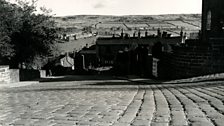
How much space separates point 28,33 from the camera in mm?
35500

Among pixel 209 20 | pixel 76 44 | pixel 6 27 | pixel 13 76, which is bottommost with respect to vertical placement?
pixel 13 76

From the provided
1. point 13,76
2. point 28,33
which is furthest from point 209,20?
point 13,76

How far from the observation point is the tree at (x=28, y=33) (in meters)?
34.3

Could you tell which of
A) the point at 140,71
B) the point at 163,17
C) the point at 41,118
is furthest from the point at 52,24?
the point at 163,17

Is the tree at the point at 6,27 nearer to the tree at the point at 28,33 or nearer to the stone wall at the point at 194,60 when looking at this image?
the tree at the point at 28,33

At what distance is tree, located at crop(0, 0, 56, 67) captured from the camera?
113 feet

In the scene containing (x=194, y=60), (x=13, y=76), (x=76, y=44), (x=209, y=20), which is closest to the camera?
(x=194, y=60)

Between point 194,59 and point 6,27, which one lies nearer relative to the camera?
point 194,59

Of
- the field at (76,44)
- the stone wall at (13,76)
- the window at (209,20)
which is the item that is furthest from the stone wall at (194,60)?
the field at (76,44)

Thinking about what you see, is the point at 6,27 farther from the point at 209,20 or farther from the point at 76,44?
the point at 76,44

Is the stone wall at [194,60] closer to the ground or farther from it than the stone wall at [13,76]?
farther from it

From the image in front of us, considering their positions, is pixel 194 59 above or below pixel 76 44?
below

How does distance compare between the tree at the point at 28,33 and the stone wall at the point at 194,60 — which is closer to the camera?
the stone wall at the point at 194,60

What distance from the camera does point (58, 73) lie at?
166 feet
